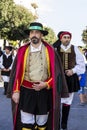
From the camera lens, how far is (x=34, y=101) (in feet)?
20.9

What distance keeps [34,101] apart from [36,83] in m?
0.25

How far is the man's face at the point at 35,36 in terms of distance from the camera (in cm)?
620

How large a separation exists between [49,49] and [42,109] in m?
0.80

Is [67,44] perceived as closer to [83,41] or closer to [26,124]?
[26,124]

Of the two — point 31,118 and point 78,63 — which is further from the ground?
point 78,63

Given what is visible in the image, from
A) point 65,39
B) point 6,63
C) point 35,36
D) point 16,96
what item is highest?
point 35,36

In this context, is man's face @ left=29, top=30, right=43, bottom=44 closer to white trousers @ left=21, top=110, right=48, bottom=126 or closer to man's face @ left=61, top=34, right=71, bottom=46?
white trousers @ left=21, top=110, right=48, bottom=126

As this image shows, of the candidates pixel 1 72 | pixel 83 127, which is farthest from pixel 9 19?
pixel 83 127

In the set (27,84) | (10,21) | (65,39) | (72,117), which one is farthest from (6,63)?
(10,21)

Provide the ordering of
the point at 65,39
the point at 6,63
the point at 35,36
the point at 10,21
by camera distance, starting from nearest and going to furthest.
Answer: the point at 35,36 → the point at 65,39 → the point at 6,63 → the point at 10,21

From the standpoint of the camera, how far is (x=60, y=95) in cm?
653

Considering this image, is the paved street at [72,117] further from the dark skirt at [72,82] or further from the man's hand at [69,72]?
the man's hand at [69,72]

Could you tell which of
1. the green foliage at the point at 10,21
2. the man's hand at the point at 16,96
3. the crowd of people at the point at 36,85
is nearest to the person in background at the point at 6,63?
the crowd of people at the point at 36,85

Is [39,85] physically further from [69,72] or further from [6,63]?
[6,63]
